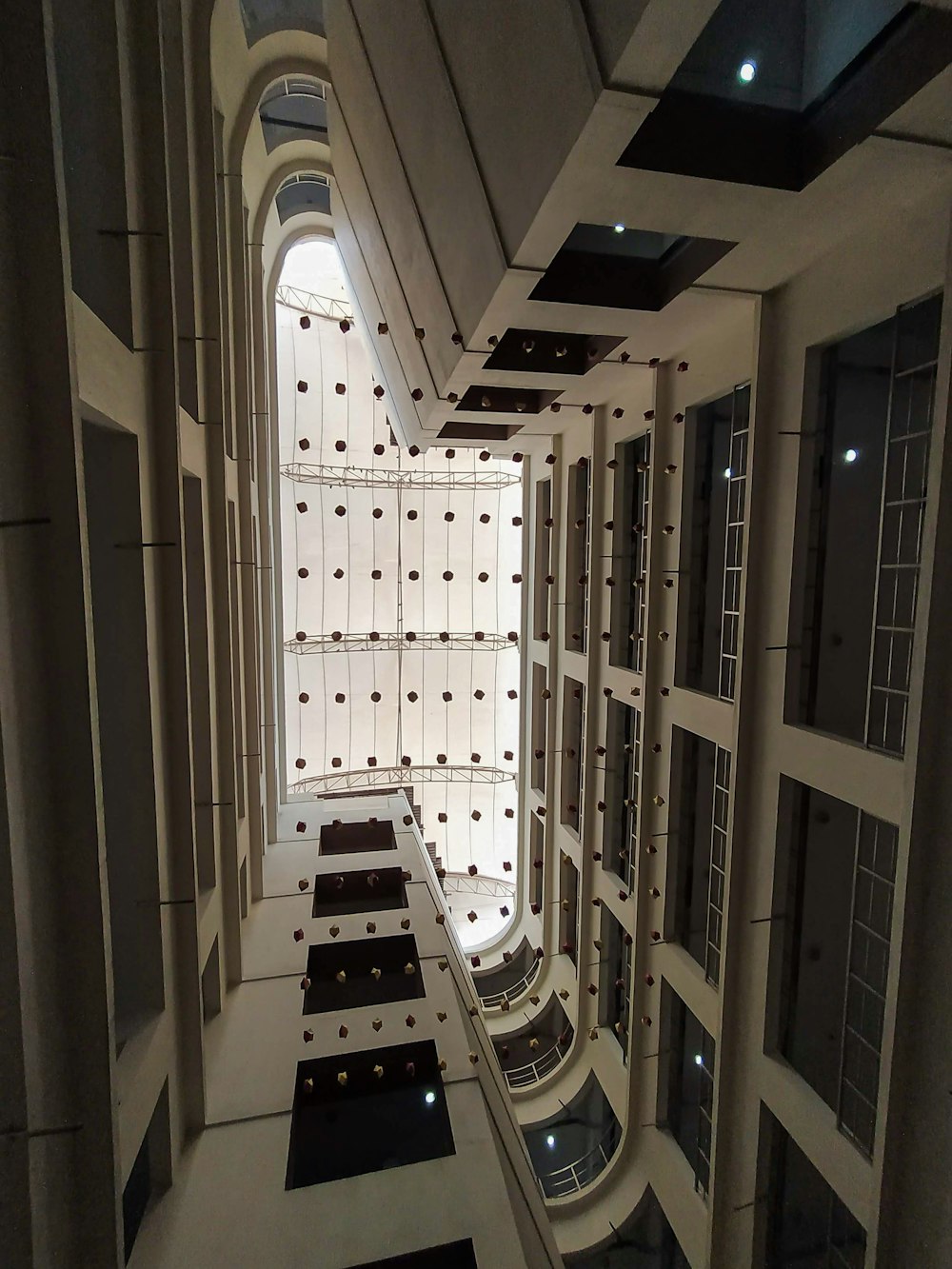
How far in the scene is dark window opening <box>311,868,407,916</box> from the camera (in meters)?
8.01

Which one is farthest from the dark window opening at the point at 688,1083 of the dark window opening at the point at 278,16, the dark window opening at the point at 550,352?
the dark window opening at the point at 278,16

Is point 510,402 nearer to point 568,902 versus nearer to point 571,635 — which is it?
point 571,635

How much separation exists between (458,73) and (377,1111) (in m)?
7.31

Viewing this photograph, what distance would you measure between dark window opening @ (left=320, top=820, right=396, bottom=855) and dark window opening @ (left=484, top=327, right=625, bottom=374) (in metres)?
6.79

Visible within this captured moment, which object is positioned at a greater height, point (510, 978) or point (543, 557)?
point (543, 557)

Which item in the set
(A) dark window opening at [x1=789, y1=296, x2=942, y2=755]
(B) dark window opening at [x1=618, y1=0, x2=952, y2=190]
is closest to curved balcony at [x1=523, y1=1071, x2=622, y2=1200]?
(A) dark window opening at [x1=789, y1=296, x2=942, y2=755]

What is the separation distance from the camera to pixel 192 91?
470cm

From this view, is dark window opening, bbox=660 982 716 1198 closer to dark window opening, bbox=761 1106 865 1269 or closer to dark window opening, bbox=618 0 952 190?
dark window opening, bbox=761 1106 865 1269

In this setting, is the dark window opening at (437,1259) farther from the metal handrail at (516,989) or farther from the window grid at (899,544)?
the metal handrail at (516,989)

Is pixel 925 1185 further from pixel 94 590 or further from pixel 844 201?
pixel 94 590

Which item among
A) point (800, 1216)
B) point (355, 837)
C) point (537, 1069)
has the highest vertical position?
point (355, 837)

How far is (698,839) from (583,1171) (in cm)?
444

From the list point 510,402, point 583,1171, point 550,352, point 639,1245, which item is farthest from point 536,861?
point 550,352

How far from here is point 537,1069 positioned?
9000mm
